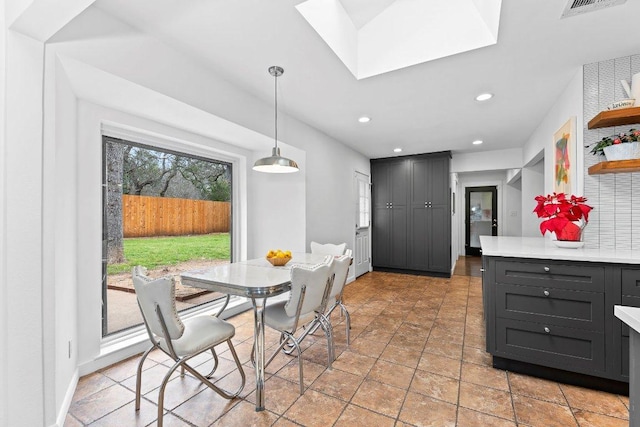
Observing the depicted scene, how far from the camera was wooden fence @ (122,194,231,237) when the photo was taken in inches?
103

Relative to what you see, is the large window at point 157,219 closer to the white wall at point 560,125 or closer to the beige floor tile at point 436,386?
the beige floor tile at point 436,386

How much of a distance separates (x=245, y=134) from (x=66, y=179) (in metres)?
1.59

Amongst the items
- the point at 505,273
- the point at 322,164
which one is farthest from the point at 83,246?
the point at 505,273

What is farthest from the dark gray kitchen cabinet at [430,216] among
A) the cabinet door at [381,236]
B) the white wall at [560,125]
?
the white wall at [560,125]

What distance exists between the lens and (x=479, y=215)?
26.5 ft

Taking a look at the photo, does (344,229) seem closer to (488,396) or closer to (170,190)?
(170,190)

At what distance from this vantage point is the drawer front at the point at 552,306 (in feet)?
6.27

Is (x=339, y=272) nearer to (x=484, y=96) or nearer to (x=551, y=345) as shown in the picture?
(x=551, y=345)

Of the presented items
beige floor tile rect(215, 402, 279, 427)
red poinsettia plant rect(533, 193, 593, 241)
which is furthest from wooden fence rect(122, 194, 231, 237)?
red poinsettia plant rect(533, 193, 593, 241)

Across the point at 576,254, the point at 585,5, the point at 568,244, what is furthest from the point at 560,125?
the point at 576,254

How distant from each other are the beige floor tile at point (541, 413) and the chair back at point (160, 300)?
202 centimetres

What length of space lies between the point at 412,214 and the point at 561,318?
380 cm

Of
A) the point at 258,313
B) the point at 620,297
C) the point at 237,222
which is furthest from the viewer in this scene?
the point at 237,222

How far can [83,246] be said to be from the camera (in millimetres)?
2150
